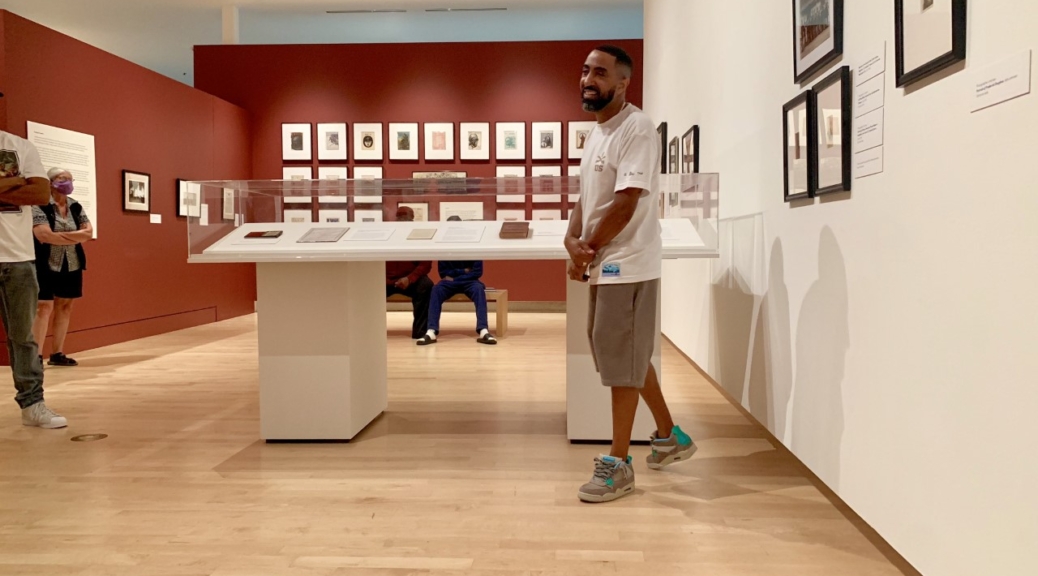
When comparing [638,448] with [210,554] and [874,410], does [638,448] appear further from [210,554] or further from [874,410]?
[210,554]

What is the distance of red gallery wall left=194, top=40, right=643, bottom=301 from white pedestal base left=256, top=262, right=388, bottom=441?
6.80m

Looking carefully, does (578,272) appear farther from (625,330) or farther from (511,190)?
(511,190)

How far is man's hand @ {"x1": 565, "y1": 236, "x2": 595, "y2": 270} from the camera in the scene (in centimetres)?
257

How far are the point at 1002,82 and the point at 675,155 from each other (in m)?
5.13

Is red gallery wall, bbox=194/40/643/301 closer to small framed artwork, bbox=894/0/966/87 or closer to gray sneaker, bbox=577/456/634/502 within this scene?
gray sneaker, bbox=577/456/634/502

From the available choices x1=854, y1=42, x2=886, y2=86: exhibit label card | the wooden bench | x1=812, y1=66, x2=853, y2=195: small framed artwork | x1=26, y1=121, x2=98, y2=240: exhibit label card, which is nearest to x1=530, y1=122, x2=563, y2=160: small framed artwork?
the wooden bench

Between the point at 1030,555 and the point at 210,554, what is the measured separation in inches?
83.1

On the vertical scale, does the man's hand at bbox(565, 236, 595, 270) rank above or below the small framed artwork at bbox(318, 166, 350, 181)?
below

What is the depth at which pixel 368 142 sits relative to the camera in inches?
408

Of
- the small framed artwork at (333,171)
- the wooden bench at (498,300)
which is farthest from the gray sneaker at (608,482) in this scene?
the small framed artwork at (333,171)

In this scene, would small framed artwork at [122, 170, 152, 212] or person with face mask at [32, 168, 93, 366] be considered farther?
small framed artwork at [122, 170, 152, 212]

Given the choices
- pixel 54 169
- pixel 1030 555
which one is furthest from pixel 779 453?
pixel 54 169

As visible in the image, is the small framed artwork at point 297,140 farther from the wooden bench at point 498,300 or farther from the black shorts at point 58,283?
the black shorts at point 58,283

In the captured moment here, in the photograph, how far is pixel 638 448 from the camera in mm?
3344
